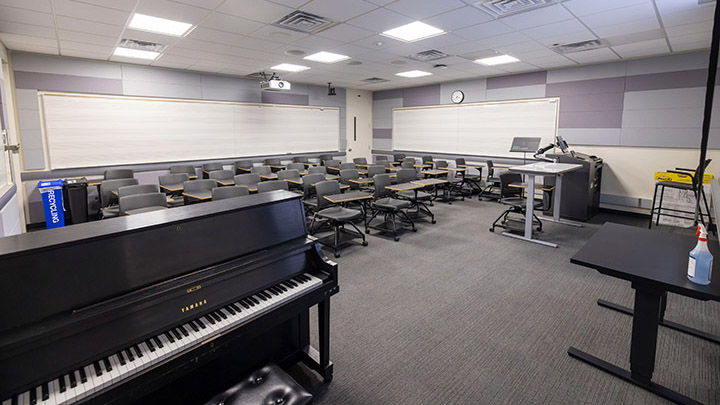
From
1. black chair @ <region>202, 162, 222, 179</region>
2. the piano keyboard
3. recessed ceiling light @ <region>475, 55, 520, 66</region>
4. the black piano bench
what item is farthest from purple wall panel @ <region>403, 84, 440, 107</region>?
the black piano bench

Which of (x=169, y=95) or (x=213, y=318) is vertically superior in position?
(x=169, y=95)

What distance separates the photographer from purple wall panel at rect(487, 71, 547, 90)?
25.7 ft

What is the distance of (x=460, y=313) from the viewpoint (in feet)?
10.3

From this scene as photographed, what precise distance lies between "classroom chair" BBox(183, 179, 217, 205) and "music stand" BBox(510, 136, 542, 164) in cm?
630

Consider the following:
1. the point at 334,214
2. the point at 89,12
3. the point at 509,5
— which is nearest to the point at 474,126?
the point at 509,5

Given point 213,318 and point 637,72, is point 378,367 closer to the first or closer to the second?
point 213,318

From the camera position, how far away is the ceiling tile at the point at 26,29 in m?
4.33

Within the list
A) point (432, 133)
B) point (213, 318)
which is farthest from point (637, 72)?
point (213, 318)

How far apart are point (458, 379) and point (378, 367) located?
541 mm

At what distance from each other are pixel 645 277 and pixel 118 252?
2.65 meters

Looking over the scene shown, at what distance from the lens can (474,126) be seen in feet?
30.2

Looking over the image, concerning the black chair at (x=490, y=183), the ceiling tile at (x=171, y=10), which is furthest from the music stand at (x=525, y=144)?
the ceiling tile at (x=171, y=10)

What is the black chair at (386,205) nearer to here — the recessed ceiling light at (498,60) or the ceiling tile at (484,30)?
the ceiling tile at (484,30)

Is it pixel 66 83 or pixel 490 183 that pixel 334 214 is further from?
pixel 66 83
